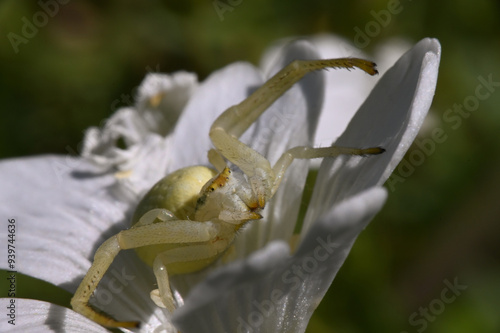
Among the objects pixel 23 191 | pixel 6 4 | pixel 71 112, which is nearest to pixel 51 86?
pixel 71 112

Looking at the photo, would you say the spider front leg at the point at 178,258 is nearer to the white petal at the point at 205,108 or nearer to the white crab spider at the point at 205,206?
the white crab spider at the point at 205,206

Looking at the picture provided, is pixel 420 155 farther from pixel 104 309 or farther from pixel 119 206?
pixel 104 309

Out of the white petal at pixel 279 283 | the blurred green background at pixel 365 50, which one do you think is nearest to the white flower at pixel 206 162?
the white petal at pixel 279 283

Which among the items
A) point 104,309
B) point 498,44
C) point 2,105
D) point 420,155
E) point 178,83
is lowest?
point 2,105
